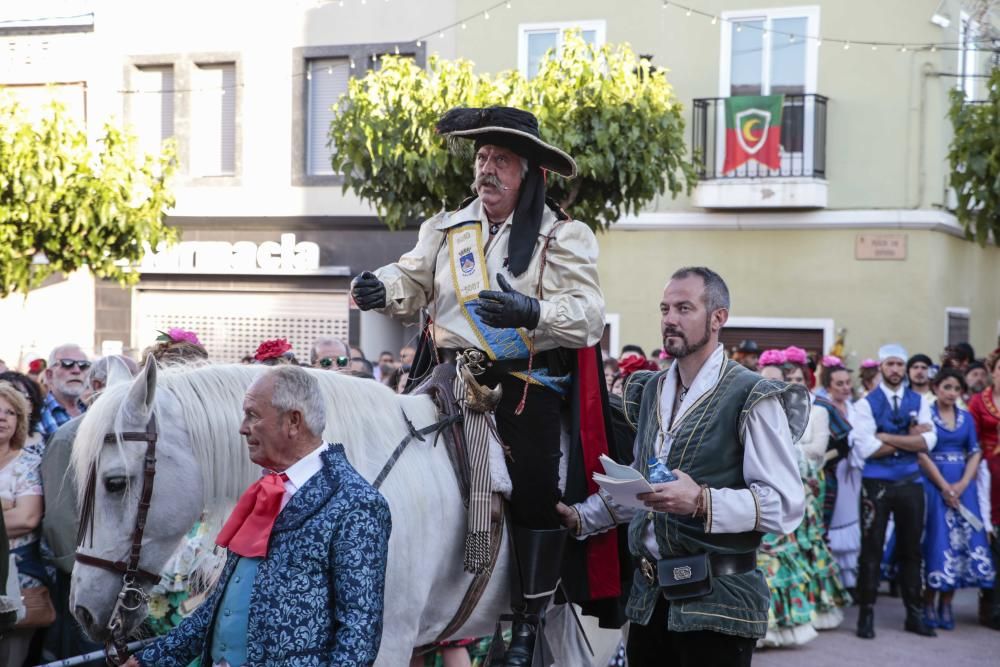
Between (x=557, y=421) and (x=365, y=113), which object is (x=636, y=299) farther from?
(x=557, y=421)

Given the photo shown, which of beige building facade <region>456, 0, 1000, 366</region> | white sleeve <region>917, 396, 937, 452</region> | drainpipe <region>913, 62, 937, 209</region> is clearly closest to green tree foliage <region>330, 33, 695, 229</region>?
beige building facade <region>456, 0, 1000, 366</region>

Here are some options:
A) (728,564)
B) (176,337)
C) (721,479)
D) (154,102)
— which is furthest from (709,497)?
(154,102)

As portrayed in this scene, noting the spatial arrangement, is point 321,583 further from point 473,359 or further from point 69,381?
point 69,381

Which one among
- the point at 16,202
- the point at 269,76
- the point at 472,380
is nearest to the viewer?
the point at 472,380

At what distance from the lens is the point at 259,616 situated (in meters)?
3.39

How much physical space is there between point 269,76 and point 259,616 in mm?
19784

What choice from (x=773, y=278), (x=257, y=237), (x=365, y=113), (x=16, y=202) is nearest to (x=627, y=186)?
(x=365, y=113)

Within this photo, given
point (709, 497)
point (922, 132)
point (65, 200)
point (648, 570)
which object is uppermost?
point (922, 132)

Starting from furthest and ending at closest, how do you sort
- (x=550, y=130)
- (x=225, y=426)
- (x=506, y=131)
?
(x=550, y=130), (x=506, y=131), (x=225, y=426)

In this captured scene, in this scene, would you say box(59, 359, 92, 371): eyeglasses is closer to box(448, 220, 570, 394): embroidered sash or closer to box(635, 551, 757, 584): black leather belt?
box(448, 220, 570, 394): embroidered sash

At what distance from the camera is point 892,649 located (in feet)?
32.0

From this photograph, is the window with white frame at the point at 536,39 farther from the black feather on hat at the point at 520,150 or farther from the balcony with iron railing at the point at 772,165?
the black feather on hat at the point at 520,150

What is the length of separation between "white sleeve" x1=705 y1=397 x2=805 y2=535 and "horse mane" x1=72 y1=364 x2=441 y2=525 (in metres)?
1.13

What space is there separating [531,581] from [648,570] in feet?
2.25
